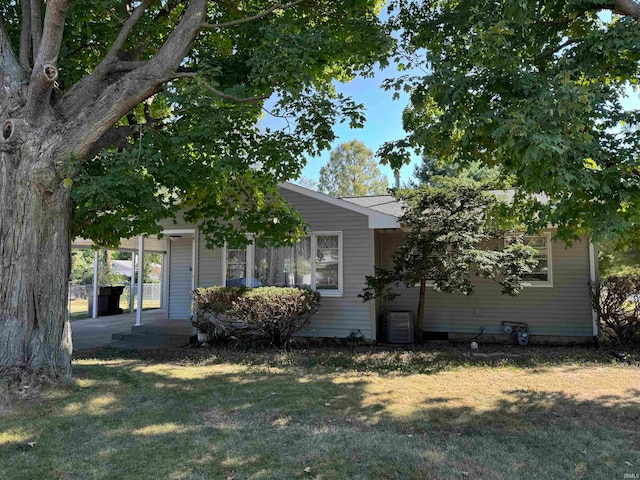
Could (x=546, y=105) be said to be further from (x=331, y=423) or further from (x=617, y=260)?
(x=617, y=260)

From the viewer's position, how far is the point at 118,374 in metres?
6.39

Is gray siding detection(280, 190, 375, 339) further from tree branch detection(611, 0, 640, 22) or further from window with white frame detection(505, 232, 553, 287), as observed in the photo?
tree branch detection(611, 0, 640, 22)

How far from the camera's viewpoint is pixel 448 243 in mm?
8922

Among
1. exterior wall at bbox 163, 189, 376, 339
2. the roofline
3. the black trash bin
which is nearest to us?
the roofline

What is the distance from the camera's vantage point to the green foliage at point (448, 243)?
867cm

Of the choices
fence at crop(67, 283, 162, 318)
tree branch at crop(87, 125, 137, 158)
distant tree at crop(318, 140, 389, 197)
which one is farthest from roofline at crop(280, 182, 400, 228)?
distant tree at crop(318, 140, 389, 197)

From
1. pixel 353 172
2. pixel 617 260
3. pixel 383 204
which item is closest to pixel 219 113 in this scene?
pixel 383 204

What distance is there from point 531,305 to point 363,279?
3970 millimetres

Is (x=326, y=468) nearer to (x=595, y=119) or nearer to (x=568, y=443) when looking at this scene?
(x=568, y=443)

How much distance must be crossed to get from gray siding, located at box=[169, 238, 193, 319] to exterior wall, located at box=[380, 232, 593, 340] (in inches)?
237

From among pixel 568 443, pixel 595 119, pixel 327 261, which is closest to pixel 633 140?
pixel 595 119

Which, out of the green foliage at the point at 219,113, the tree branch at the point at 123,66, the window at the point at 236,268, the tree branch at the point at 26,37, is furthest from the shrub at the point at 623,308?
the tree branch at the point at 26,37

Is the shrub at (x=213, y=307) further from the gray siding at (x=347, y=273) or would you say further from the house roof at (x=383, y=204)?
the house roof at (x=383, y=204)

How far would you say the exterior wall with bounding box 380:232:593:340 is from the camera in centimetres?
980
